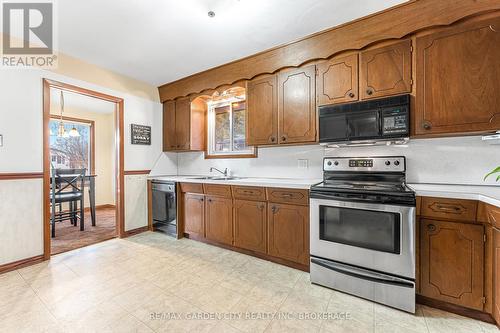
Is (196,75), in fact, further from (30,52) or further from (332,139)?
(332,139)

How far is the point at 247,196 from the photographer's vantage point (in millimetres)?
2596

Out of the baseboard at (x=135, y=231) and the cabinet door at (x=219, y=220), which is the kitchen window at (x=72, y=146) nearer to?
the baseboard at (x=135, y=231)

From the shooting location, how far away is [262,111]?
Answer: 2.75 metres

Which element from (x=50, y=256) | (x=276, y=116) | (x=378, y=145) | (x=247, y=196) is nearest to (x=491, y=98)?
(x=378, y=145)

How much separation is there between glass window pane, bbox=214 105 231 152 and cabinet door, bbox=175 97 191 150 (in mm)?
449

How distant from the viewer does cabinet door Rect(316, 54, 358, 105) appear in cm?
218

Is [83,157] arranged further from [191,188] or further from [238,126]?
[238,126]

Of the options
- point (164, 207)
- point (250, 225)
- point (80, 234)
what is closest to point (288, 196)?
point (250, 225)

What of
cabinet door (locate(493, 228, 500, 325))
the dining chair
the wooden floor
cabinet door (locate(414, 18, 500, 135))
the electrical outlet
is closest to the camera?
cabinet door (locate(493, 228, 500, 325))

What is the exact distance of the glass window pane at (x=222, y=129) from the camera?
359 cm

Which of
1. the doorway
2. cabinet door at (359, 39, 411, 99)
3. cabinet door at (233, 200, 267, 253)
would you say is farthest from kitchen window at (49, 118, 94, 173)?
cabinet door at (359, 39, 411, 99)

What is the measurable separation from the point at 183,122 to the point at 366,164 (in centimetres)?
278

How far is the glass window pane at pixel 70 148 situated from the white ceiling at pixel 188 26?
280 centimetres

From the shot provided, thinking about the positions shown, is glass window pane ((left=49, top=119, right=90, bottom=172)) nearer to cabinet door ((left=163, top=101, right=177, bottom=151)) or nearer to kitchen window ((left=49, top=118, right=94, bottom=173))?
kitchen window ((left=49, top=118, right=94, bottom=173))
